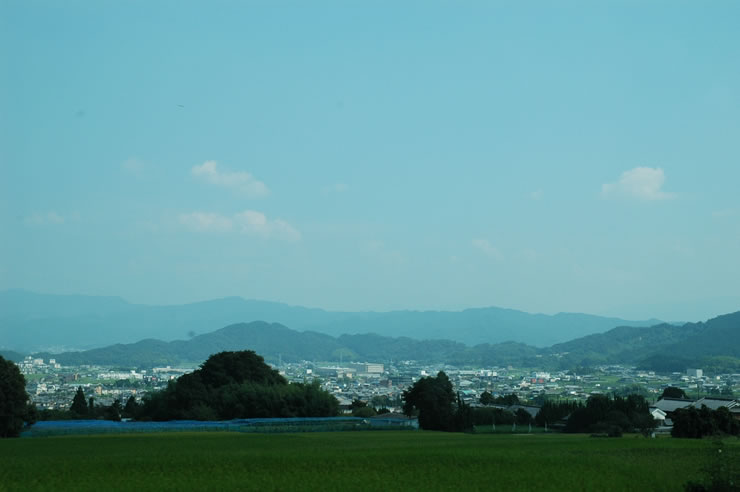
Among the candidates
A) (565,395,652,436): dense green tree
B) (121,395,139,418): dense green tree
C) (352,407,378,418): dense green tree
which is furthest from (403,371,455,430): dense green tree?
(121,395,139,418): dense green tree

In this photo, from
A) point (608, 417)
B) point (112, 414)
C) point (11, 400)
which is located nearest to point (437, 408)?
point (608, 417)

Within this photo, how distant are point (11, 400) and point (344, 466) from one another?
74.8 ft

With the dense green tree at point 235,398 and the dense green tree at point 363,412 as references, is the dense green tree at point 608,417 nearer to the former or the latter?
the dense green tree at point 363,412

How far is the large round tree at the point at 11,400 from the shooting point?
139ft

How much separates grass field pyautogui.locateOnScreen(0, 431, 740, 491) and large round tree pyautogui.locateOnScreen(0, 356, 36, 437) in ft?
20.1

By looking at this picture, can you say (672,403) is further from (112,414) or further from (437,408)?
(112,414)

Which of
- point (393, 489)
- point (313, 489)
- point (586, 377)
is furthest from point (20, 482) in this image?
point (586, 377)

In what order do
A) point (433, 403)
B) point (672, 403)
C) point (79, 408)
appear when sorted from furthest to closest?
1. point (672, 403)
2. point (79, 408)
3. point (433, 403)

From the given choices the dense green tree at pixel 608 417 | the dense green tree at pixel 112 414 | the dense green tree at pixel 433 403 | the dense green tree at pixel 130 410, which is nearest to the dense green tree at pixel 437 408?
the dense green tree at pixel 433 403

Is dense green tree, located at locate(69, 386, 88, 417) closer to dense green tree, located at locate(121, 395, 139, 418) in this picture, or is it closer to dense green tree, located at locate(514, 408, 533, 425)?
dense green tree, located at locate(121, 395, 139, 418)

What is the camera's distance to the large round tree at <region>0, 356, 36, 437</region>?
139 ft

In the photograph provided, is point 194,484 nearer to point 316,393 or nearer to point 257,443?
point 257,443

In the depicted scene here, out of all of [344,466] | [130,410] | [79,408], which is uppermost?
[79,408]

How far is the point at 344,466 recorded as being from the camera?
88.6 feet
